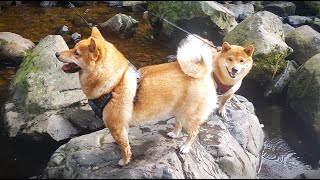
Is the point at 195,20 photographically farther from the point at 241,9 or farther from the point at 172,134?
the point at 172,134

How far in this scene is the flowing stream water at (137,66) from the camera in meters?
7.17

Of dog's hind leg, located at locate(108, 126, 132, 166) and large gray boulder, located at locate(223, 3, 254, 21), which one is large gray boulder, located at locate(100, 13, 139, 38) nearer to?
large gray boulder, located at locate(223, 3, 254, 21)

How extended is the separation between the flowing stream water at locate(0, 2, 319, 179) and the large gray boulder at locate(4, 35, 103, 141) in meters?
0.27

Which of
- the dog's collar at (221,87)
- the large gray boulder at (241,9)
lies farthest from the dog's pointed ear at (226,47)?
the large gray boulder at (241,9)

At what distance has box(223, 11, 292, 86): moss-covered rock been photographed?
9.86 metres

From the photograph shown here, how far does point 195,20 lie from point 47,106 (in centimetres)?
640

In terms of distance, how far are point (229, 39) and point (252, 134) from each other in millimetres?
4034

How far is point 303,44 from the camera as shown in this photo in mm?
11141

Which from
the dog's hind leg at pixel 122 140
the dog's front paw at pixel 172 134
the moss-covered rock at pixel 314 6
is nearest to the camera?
the dog's hind leg at pixel 122 140

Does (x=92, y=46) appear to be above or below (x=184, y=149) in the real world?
above

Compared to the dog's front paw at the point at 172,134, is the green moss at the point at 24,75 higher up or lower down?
lower down

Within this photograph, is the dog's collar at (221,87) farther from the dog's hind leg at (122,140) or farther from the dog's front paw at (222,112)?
the dog's hind leg at (122,140)

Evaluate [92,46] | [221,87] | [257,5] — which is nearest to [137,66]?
[221,87]

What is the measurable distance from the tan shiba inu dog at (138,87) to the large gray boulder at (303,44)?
6.16 meters
